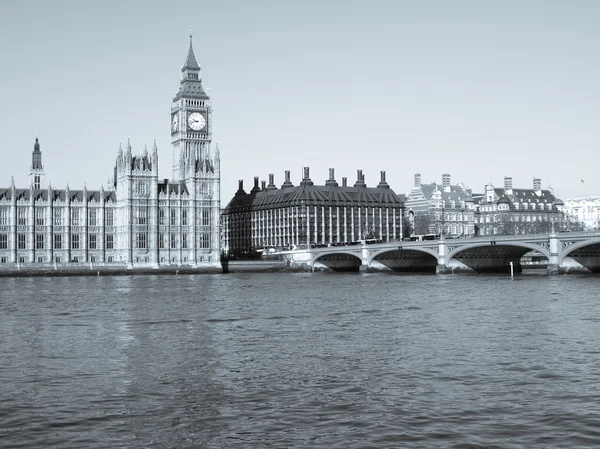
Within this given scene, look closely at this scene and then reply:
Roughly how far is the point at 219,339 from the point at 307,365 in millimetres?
8768

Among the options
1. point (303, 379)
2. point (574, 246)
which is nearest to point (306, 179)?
point (574, 246)

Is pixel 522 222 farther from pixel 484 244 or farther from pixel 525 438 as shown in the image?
pixel 525 438

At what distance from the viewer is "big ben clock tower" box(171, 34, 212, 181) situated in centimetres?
15638

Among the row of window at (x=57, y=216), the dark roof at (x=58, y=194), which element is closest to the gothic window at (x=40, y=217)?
the row of window at (x=57, y=216)

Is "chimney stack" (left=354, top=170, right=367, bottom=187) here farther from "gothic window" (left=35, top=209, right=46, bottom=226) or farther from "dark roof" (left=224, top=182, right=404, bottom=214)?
"gothic window" (left=35, top=209, right=46, bottom=226)

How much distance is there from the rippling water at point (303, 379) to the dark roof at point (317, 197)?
124 m

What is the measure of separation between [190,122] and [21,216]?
→ 117 ft

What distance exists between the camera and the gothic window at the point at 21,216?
138 m

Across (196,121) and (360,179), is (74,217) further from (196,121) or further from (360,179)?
(360,179)

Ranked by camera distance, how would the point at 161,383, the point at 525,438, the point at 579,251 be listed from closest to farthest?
the point at 525,438
the point at 161,383
the point at 579,251

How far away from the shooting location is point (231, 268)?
147125 millimetres

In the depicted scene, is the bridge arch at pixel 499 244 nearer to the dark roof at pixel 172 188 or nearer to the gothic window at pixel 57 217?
the dark roof at pixel 172 188

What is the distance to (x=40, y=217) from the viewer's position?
139500 millimetres

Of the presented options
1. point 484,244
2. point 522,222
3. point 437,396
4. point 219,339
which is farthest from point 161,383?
point 522,222
